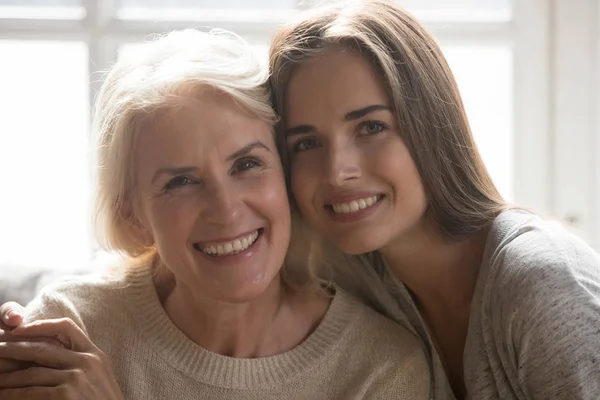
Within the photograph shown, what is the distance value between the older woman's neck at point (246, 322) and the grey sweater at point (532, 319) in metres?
0.33

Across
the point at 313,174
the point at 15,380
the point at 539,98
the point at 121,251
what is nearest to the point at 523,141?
the point at 539,98

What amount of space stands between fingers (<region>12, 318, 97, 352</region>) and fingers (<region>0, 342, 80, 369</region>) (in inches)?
0.8

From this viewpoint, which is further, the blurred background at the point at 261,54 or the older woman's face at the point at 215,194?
the blurred background at the point at 261,54

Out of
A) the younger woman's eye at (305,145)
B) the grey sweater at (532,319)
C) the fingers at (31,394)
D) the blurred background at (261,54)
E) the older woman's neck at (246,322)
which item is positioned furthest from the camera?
the blurred background at (261,54)

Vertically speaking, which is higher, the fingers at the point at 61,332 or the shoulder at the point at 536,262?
the shoulder at the point at 536,262

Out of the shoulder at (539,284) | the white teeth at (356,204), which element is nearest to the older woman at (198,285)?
the white teeth at (356,204)

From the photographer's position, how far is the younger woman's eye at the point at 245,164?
1790 millimetres

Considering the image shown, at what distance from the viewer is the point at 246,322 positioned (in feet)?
6.49

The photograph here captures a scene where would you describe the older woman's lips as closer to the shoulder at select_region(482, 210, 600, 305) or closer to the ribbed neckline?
the ribbed neckline

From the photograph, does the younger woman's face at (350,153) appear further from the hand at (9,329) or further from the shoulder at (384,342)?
the hand at (9,329)

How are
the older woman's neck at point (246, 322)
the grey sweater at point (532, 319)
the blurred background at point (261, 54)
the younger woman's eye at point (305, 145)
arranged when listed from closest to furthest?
the grey sweater at point (532, 319), the younger woman's eye at point (305, 145), the older woman's neck at point (246, 322), the blurred background at point (261, 54)

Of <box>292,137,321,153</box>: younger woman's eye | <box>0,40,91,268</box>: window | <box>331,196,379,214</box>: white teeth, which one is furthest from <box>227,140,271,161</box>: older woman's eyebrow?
<box>0,40,91,268</box>: window

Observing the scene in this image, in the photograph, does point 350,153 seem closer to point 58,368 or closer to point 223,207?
point 223,207

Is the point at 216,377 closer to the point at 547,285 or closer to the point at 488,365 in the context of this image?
the point at 488,365
